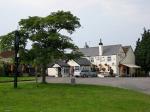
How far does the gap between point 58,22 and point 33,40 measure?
3109 millimetres

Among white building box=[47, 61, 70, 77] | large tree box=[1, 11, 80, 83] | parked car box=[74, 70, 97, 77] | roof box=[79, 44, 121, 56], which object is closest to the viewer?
large tree box=[1, 11, 80, 83]

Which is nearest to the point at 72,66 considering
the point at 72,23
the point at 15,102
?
the point at 72,23

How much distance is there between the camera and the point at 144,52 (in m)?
108

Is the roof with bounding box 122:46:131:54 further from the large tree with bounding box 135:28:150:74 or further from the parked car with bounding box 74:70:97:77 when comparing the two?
the parked car with bounding box 74:70:97:77

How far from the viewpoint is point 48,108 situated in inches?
842

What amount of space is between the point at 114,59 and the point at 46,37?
65312 millimetres

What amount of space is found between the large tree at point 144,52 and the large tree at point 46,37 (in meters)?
62.8

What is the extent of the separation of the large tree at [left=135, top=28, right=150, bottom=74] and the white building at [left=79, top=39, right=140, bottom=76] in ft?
5.75

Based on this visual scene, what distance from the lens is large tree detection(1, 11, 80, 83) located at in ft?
143

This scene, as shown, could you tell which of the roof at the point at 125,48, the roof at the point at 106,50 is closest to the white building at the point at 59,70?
the roof at the point at 106,50

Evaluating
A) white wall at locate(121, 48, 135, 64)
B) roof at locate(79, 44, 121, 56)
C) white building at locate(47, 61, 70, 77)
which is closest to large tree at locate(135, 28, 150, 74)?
white wall at locate(121, 48, 135, 64)

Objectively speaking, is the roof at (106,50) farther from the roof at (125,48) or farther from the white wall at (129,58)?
the white wall at (129,58)

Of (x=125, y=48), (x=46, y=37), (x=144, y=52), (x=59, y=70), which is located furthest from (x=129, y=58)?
(x=46, y=37)

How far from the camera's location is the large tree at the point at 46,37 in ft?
143
